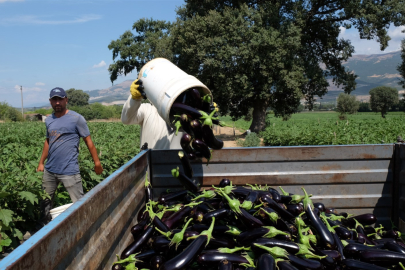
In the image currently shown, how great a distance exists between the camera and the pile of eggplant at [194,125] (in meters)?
3.19

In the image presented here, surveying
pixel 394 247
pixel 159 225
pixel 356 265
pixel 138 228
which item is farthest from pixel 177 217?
pixel 394 247

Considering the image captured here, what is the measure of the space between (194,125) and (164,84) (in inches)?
19.5

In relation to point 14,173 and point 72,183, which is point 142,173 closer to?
point 72,183

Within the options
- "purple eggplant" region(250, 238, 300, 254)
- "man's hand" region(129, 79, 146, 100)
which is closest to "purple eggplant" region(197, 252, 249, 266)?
"purple eggplant" region(250, 238, 300, 254)

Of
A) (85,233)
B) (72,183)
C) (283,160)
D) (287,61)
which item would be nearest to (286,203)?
(283,160)

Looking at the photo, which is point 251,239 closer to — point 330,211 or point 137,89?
point 330,211

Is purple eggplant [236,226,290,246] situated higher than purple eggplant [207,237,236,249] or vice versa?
purple eggplant [236,226,290,246]

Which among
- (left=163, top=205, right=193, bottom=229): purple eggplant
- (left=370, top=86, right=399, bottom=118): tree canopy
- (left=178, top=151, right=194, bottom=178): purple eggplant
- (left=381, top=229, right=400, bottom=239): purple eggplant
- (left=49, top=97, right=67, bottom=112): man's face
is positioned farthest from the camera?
(left=370, top=86, right=399, bottom=118): tree canopy

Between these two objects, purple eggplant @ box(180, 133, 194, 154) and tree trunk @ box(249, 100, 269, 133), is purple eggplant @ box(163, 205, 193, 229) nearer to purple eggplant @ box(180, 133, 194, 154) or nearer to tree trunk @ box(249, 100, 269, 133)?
purple eggplant @ box(180, 133, 194, 154)

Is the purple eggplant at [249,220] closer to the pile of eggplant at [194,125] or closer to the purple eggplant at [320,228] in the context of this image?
the purple eggplant at [320,228]

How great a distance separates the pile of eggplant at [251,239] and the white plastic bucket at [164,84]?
0.66 metres

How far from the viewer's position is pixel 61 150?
474cm

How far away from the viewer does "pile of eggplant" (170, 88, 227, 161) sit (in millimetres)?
3189

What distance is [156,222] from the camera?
2736 millimetres
